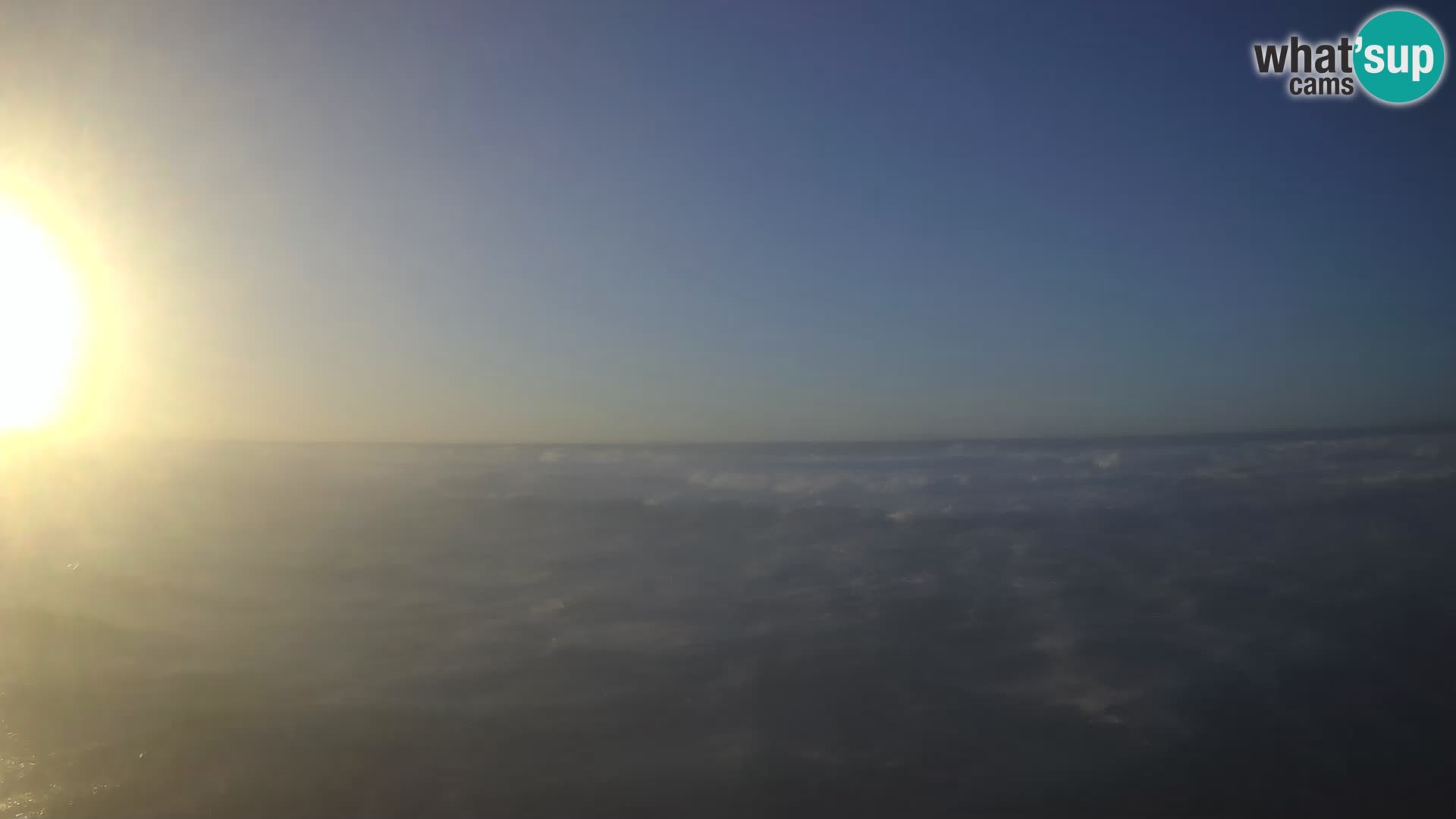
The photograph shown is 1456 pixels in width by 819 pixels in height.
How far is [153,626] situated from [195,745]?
424cm

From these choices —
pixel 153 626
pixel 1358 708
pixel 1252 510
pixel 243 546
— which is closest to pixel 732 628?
pixel 1358 708

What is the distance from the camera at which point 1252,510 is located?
1912 cm

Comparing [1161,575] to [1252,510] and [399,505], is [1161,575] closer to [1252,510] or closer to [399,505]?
[1252,510]

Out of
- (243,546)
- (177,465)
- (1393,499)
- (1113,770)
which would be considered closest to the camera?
(1113,770)

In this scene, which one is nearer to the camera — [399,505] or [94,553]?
[94,553]

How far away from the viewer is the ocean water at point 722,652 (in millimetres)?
8258

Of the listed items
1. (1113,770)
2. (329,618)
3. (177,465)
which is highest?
(177,465)

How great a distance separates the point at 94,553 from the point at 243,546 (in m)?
2.48

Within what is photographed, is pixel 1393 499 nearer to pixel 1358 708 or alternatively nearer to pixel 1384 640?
pixel 1384 640

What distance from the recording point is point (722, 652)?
37.8 feet

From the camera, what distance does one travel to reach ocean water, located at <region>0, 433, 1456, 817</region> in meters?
8.26

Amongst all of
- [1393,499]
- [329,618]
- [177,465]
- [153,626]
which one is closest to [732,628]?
[329,618]

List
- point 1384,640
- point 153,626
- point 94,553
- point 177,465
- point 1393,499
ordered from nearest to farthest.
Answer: point 1384,640
point 153,626
point 94,553
point 1393,499
point 177,465

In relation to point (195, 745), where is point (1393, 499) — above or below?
above
